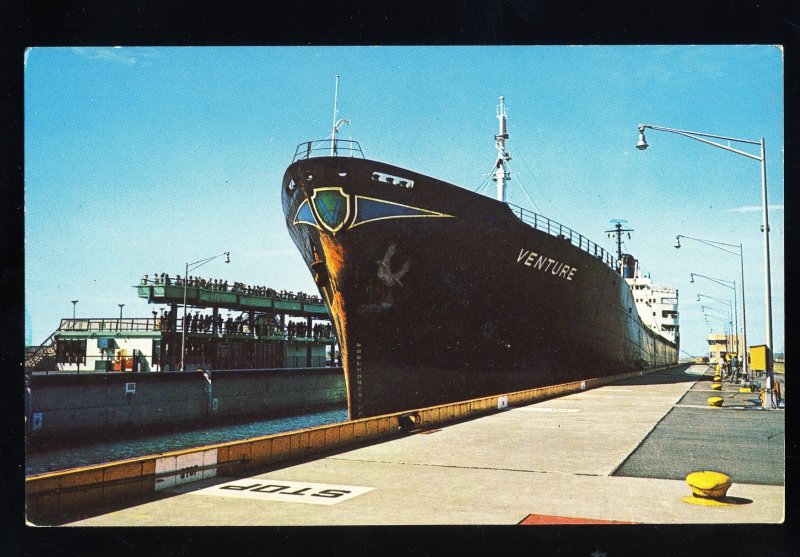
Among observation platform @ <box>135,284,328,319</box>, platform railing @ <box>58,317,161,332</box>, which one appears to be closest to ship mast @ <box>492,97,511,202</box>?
observation platform @ <box>135,284,328,319</box>

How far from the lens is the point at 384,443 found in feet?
39.0

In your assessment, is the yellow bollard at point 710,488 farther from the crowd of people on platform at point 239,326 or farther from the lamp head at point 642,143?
the crowd of people on platform at point 239,326

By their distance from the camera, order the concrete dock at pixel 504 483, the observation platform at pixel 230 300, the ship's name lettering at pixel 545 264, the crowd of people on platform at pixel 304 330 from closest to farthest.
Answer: the concrete dock at pixel 504 483
the ship's name lettering at pixel 545 264
the observation platform at pixel 230 300
the crowd of people on platform at pixel 304 330

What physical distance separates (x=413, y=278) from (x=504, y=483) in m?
9.61

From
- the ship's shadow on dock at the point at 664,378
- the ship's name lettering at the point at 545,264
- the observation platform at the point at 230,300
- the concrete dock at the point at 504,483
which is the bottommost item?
the ship's shadow on dock at the point at 664,378

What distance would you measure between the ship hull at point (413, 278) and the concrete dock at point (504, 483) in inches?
169

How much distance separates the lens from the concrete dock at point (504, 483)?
22.7ft

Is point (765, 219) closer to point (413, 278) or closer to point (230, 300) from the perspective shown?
point (413, 278)

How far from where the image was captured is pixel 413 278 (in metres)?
17.7

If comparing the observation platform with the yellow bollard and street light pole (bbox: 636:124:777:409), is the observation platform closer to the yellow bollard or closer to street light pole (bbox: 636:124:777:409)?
street light pole (bbox: 636:124:777:409)

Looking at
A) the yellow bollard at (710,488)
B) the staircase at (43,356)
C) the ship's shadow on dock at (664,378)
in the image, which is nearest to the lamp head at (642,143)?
the yellow bollard at (710,488)
